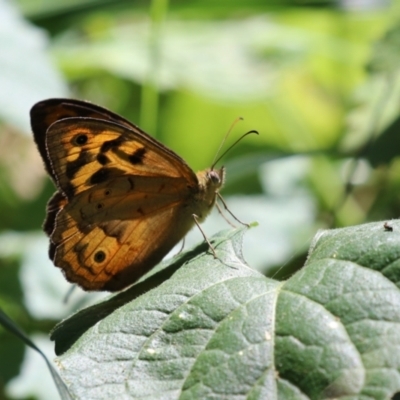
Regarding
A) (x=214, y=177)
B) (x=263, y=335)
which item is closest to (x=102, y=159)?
(x=214, y=177)

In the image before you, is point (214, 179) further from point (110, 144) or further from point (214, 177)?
point (110, 144)

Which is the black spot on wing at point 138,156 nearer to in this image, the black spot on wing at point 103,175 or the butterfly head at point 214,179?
the black spot on wing at point 103,175

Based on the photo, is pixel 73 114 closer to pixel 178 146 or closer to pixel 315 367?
pixel 315 367

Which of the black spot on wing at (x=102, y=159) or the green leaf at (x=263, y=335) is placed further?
the black spot on wing at (x=102, y=159)

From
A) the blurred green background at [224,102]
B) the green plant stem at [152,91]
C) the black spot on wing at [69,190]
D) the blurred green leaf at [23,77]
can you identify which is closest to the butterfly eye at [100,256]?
the black spot on wing at [69,190]

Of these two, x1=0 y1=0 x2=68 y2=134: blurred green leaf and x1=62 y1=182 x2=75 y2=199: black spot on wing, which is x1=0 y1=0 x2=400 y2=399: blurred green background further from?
x1=62 y1=182 x2=75 y2=199: black spot on wing
